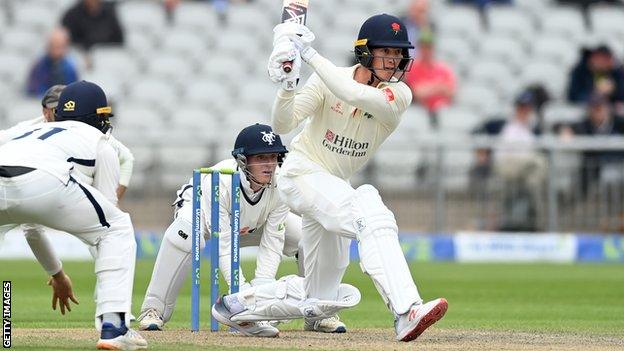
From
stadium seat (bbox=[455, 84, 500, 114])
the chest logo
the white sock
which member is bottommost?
the white sock

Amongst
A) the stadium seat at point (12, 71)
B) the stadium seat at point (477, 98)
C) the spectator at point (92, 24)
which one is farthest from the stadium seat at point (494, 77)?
the stadium seat at point (12, 71)

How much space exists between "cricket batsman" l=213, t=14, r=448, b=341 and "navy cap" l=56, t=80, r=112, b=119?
101 cm

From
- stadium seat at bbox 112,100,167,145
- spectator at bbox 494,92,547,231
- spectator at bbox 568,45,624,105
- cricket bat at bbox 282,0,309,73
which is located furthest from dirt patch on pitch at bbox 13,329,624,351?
spectator at bbox 568,45,624,105

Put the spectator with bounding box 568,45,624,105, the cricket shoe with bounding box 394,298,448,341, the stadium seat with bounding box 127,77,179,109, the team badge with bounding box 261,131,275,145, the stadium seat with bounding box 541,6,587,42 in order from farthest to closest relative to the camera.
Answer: the stadium seat with bounding box 541,6,587,42 < the stadium seat with bounding box 127,77,179,109 < the spectator with bounding box 568,45,624,105 < the team badge with bounding box 261,131,275,145 < the cricket shoe with bounding box 394,298,448,341

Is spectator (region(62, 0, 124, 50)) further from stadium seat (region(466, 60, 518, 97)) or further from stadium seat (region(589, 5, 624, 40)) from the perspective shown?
stadium seat (region(589, 5, 624, 40))

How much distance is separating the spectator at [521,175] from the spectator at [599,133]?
1.77 feet

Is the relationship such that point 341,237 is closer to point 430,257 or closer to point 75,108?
point 75,108

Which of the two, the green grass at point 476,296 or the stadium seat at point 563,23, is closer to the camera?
the green grass at point 476,296

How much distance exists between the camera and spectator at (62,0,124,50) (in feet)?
61.5

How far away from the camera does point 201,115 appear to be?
18062 millimetres

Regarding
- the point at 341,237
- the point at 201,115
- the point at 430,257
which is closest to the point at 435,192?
the point at 430,257

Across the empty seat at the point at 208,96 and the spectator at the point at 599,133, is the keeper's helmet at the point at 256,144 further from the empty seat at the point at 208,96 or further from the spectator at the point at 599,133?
the empty seat at the point at 208,96

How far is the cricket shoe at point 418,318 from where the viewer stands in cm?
690

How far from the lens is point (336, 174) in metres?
7.79
